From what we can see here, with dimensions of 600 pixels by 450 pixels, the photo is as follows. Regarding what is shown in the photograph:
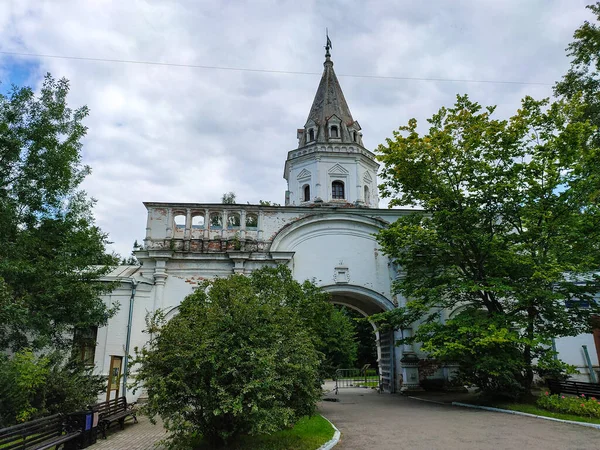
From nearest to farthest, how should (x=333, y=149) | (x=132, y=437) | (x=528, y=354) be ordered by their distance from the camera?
(x=132, y=437), (x=528, y=354), (x=333, y=149)

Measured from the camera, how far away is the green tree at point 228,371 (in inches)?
313

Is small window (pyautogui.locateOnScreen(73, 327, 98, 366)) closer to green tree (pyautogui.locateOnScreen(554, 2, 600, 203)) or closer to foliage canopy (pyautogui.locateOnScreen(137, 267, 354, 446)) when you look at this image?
foliage canopy (pyautogui.locateOnScreen(137, 267, 354, 446))

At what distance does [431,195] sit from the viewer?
16016 mm

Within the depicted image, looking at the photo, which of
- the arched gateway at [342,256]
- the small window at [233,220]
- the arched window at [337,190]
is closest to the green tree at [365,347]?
Result: the arched window at [337,190]

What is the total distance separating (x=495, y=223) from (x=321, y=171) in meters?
11.1

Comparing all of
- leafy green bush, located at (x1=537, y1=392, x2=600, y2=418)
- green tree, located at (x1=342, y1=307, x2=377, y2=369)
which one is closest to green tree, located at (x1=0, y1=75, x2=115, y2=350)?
leafy green bush, located at (x1=537, y1=392, x2=600, y2=418)

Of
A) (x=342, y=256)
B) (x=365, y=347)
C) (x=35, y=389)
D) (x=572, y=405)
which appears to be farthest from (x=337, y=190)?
(x=365, y=347)

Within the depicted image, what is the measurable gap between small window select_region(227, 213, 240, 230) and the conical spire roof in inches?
348

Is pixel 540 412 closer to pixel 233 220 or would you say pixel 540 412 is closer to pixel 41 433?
pixel 41 433

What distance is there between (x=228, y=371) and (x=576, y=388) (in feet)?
38.2

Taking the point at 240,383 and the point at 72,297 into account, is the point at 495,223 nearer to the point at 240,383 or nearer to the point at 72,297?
the point at 240,383

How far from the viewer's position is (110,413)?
39.9 feet

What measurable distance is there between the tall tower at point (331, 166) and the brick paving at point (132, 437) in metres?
14.7

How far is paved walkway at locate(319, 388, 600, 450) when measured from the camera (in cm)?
878
